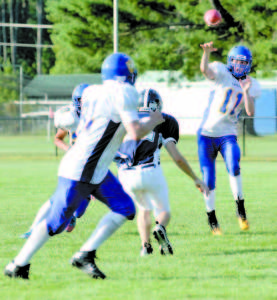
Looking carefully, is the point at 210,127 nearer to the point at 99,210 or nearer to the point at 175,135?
the point at 175,135

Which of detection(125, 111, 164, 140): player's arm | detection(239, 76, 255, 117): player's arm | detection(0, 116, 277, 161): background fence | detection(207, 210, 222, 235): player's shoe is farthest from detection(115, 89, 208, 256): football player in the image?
detection(0, 116, 277, 161): background fence

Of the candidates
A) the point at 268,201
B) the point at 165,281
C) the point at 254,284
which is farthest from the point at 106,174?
the point at 268,201

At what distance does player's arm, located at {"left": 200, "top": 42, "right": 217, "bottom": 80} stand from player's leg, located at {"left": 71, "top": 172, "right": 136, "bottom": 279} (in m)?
3.02

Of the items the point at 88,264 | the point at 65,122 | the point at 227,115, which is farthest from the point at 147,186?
the point at 227,115

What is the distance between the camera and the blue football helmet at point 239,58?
10109 mm

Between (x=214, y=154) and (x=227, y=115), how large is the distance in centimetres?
54

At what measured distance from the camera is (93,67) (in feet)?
153

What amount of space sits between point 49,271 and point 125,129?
1669 mm

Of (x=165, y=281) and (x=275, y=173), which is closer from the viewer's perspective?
(x=165, y=281)

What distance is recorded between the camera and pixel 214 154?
10328 mm

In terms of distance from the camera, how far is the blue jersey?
8.00 meters

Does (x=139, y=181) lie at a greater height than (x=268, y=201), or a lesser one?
greater

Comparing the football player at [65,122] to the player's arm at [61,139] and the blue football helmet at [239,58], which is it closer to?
the player's arm at [61,139]

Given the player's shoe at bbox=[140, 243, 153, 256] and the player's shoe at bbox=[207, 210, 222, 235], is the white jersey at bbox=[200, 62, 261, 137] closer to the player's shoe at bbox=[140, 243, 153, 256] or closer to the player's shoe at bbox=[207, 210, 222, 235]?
the player's shoe at bbox=[207, 210, 222, 235]
